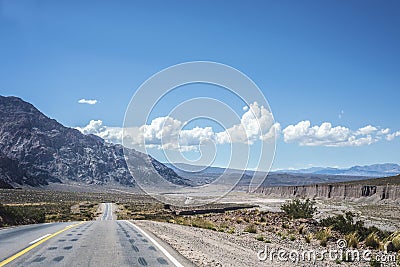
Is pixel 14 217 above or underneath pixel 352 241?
underneath

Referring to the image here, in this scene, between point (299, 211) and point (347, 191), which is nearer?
point (299, 211)

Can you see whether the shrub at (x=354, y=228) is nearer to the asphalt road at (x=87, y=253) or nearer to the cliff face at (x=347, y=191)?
the asphalt road at (x=87, y=253)

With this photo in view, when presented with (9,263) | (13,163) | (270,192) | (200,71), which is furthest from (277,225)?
(13,163)

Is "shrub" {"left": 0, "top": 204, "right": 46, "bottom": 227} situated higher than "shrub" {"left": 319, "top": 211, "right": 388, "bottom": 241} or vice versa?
"shrub" {"left": 319, "top": 211, "right": 388, "bottom": 241}

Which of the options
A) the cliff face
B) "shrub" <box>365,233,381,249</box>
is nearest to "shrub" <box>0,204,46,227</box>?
"shrub" <box>365,233,381,249</box>

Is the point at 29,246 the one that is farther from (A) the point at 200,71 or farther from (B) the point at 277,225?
(A) the point at 200,71

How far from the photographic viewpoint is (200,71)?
35594mm

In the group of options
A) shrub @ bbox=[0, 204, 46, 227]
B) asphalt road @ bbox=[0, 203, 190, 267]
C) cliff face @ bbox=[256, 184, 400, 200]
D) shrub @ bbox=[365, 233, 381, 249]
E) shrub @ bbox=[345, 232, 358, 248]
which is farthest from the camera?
cliff face @ bbox=[256, 184, 400, 200]

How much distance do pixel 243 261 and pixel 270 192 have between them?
16494 cm

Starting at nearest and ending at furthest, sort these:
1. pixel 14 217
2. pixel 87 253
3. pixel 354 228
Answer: pixel 87 253, pixel 354 228, pixel 14 217

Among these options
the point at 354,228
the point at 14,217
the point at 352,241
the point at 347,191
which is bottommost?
the point at 14,217

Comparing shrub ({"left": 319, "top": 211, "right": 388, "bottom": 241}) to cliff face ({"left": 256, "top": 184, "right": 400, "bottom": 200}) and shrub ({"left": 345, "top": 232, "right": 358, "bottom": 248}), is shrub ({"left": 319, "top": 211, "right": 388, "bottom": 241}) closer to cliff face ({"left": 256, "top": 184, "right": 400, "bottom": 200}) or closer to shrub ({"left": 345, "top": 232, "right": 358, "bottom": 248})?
shrub ({"left": 345, "top": 232, "right": 358, "bottom": 248})

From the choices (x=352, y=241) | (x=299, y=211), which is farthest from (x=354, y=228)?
(x=299, y=211)

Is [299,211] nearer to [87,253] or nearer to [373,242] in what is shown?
[373,242]
